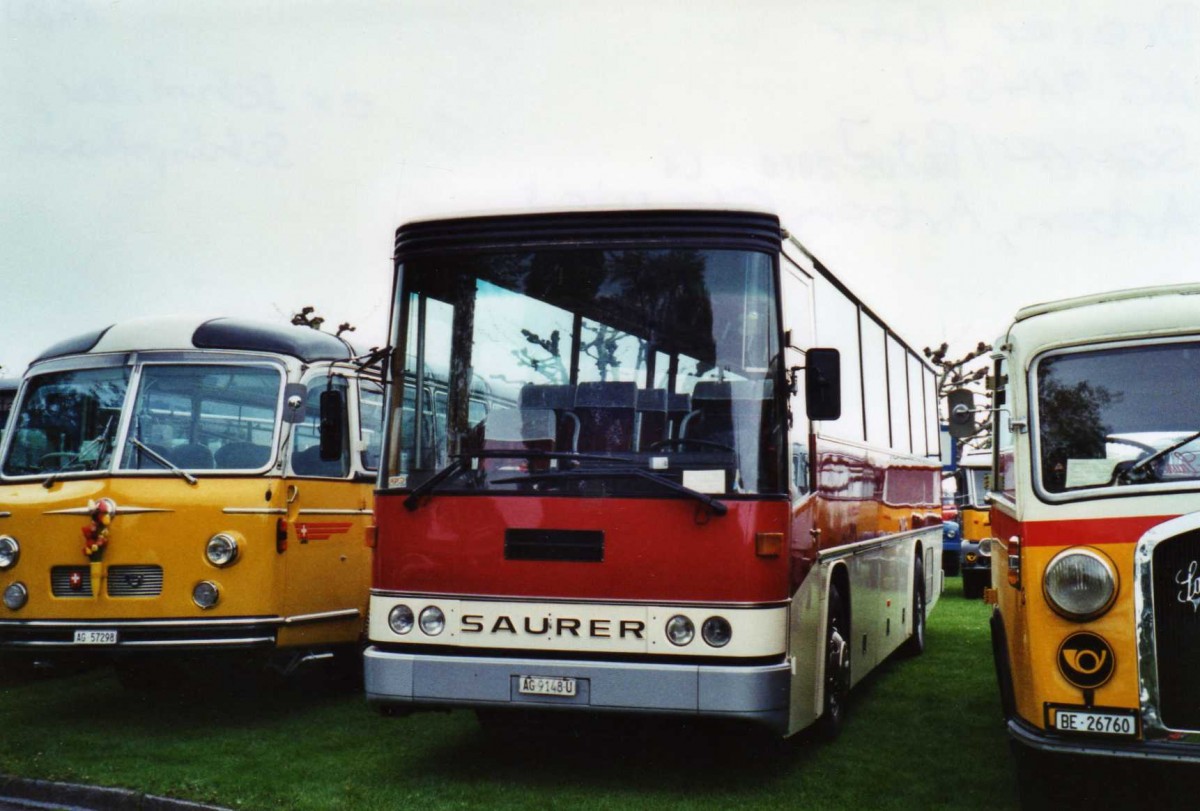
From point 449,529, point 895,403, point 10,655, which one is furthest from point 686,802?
point 895,403

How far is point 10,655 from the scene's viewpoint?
9734 mm

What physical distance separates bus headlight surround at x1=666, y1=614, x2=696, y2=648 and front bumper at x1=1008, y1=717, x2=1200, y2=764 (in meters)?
1.75

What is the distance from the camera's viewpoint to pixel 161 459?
944cm

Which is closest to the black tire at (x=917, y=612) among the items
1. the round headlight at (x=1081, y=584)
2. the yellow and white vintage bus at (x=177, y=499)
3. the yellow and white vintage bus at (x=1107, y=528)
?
the yellow and white vintage bus at (x=177, y=499)

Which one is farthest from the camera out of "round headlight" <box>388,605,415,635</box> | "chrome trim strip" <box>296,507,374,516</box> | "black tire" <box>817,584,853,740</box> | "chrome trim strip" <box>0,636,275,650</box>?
"chrome trim strip" <box>296,507,374,516</box>

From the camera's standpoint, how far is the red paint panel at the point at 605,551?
6969 mm

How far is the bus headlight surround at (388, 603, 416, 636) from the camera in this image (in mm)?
7402

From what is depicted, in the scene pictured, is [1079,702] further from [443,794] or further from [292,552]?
[292,552]

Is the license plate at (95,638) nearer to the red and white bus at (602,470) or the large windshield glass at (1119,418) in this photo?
the red and white bus at (602,470)

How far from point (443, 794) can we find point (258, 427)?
346 cm

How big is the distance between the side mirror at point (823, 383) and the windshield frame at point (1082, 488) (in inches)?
43.5

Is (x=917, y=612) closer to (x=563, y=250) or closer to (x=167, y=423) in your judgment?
(x=563, y=250)

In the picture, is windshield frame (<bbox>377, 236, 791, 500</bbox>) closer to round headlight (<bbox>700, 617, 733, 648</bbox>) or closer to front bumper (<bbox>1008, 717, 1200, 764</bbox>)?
round headlight (<bbox>700, 617, 733, 648</bbox>)

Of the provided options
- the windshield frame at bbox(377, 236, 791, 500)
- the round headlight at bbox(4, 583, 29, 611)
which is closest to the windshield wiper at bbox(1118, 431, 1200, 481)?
the windshield frame at bbox(377, 236, 791, 500)
